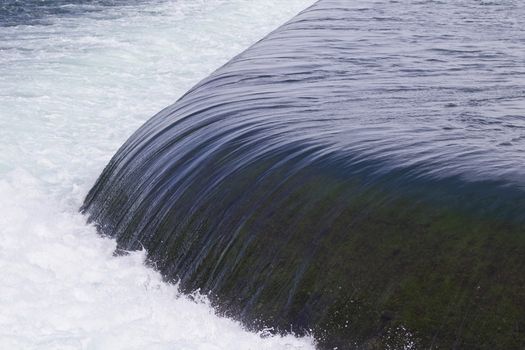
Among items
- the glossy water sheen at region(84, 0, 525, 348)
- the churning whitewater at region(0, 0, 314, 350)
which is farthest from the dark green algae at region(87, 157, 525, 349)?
the churning whitewater at region(0, 0, 314, 350)

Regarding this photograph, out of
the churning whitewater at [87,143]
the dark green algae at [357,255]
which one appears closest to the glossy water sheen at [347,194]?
the dark green algae at [357,255]

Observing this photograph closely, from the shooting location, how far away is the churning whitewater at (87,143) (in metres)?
7.30

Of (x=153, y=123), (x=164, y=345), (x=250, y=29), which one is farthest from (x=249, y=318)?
(x=250, y=29)

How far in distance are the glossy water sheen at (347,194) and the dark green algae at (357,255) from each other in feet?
0.03

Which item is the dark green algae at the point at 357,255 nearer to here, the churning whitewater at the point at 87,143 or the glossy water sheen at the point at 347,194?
the glossy water sheen at the point at 347,194

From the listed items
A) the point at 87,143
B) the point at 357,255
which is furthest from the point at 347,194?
the point at 87,143

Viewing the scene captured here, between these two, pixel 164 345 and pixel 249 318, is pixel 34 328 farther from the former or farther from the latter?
pixel 249 318

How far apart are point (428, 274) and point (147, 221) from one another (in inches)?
122

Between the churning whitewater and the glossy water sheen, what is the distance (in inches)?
11.7

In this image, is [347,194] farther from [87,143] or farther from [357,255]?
[87,143]

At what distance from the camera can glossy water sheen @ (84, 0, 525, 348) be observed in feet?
20.7

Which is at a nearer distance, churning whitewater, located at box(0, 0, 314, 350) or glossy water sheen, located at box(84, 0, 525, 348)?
glossy water sheen, located at box(84, 0, 525, 348)

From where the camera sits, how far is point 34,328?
24.1 ft

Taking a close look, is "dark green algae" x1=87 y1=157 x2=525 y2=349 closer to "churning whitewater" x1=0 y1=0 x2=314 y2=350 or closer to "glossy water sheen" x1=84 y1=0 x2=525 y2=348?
"glossy water sheen" x1=84 y1=0 x2=525 y2=348
